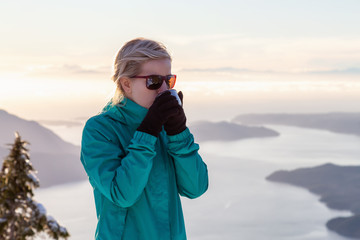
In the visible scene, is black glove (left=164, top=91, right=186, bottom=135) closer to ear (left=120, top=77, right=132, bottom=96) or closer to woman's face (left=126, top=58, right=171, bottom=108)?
woman's face (left=126, top=58, right=171, bottom=108)

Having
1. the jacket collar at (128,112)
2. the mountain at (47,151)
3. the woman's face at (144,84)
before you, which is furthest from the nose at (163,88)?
the mountain at (47,151)

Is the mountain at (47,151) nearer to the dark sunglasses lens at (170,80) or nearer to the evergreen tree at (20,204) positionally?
the evergreen tree at (20,204)

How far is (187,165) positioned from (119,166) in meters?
0.40

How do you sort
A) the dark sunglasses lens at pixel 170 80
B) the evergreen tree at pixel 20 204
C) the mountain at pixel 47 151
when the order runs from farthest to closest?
the mountain at pixel 47 151 < the evergreen tree at pixel 20 204 < the dark sunglasses lens at pixel 170 80

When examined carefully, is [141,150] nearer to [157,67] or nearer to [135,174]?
[135,174]

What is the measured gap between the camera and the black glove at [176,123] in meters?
2.29

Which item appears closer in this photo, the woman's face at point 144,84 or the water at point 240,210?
the woman's face at point 144,84

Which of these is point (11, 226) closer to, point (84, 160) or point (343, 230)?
point (84, 160)

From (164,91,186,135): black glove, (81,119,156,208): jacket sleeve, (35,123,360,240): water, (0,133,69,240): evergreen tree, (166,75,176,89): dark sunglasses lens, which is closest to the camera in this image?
(81,119,156,208): jacket sleeve

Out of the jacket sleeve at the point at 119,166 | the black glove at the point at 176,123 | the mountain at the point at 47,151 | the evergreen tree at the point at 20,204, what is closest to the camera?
the jacket sleeve at the point at 119,166

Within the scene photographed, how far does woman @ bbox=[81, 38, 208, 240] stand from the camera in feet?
7.14

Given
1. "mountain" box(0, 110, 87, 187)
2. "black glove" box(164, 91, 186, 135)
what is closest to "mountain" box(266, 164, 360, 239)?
"mountain" box(0, 110, 87, 187)

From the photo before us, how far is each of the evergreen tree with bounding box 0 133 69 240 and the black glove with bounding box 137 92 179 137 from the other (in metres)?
0.94

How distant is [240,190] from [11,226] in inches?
5693
